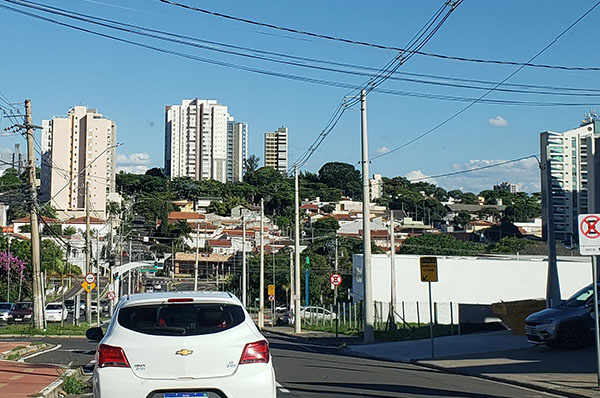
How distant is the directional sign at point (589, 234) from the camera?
1362cm

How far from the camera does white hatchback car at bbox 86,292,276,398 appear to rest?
7578 mm

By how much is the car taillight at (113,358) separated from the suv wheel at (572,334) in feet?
53.0

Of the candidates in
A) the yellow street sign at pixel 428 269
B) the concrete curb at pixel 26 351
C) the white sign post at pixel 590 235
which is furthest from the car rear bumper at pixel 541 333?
the concrete curb at pixel 26 351

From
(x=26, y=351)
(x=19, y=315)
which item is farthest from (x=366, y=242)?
(x=19, y=315)

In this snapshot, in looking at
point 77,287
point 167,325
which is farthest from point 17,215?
point 167,325

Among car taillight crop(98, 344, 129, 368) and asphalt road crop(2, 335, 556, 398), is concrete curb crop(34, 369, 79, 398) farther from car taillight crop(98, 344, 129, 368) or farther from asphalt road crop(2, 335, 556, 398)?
car taillight crop(98, 344, 129, 368)

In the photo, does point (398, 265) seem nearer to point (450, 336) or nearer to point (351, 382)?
point (450, 336)

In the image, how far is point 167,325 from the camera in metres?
8.30

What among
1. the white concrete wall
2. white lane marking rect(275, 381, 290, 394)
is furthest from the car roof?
the white concrete wall

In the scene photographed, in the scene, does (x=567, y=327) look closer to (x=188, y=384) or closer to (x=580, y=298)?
(x=580, y=298)

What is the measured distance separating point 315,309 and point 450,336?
31541 mm

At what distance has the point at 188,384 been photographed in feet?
25.1

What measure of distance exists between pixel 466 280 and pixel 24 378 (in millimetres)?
41663

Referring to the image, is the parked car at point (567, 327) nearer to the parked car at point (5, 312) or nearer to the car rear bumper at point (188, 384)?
the car rear bumper at point (188, 384)
